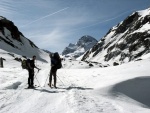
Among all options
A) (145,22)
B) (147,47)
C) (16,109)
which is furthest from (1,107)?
(145,22)

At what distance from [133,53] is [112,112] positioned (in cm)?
13092

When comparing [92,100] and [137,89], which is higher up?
[137,89]

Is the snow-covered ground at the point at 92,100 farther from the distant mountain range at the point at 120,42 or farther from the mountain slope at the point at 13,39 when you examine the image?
the mountain slope at the point at 13,39

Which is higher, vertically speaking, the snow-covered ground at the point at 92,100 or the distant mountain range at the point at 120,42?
the distant mountain range at the point at 120,42

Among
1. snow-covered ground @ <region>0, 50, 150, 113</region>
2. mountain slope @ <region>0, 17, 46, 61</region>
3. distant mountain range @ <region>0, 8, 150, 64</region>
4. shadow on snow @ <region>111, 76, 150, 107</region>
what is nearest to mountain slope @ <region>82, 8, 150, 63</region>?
distant mountain range @ <region>0, 8, 150, 64</region>

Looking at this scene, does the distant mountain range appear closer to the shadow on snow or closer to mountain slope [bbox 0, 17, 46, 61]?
mountain slope [bbox 0, 17, 46, 61]

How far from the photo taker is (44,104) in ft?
37.4


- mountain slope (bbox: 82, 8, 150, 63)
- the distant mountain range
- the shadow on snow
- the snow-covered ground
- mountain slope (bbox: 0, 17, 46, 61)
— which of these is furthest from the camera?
mountain slope (bbox: 82, 8, 150, 63)

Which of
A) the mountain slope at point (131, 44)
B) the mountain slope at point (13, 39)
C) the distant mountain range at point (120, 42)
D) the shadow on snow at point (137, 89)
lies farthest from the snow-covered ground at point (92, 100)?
the mountain slope at point (131, 44)

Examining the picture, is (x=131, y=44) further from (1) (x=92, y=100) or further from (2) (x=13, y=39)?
(1) (x=92, y=100)

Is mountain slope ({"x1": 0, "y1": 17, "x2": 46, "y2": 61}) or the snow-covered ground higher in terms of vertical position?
mountain slope ({"x1": 0, "y1": 17, "x2": 46, "y2": 61})

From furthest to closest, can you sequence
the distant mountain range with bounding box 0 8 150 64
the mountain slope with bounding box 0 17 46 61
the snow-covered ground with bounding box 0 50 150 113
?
the distant mountain range with bounding box 0 8 150 64 → the mountain slope with bounding box 0 17 46 61 → the snow-covered ground with bounding box 0 50 150 113

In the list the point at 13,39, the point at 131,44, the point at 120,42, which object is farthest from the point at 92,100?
the point at 120,42

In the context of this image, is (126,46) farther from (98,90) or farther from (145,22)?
(98,90)
